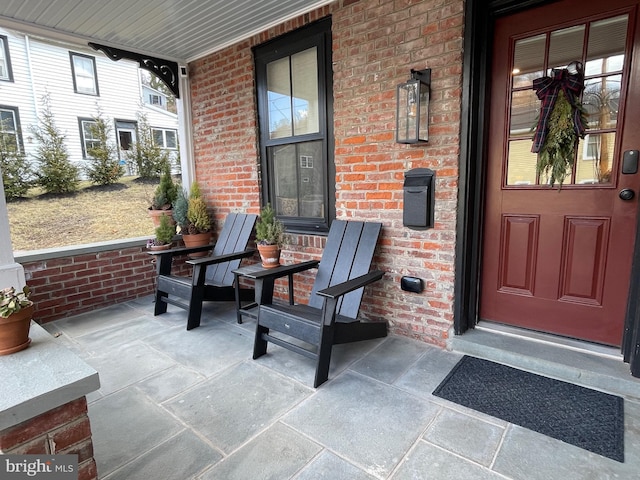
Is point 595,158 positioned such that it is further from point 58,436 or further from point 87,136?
point 87,136

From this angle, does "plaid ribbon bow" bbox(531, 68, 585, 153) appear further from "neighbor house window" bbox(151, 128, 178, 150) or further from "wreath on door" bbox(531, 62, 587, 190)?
"neighbor house window" bbox(151, 128, 178, 150)

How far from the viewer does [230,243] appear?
3486 mm

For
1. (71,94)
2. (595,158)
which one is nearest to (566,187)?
(595,158)

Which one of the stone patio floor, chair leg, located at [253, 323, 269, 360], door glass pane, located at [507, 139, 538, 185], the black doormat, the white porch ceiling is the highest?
the white porch ceiling

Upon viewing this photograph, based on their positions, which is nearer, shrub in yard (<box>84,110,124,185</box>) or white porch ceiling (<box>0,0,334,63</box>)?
white porch ceiling (<box>0,0,334,63</box>)

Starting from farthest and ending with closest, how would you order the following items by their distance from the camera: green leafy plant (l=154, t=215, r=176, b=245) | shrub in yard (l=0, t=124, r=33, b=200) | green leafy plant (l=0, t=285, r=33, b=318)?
shrub in yard (l=0, t=124, r=33, b=200), green leafy plant (l=154, t=215, r=176, b=245), green leafy plant (l=0, t=285, r=33, b=318)

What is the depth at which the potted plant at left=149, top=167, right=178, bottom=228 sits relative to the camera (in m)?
3.79

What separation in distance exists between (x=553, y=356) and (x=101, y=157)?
6248 millimetres

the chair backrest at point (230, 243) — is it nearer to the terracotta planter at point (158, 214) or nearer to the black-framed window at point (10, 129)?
the terracotta planter at point (158, 214)

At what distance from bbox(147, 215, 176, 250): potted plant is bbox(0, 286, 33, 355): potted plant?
2.36 m

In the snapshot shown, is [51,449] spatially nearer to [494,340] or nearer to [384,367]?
[384,367]

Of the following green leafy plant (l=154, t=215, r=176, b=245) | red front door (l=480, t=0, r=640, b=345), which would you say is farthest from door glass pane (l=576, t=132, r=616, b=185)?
green leafy plant (l=154, t=215, r=176, b=245)

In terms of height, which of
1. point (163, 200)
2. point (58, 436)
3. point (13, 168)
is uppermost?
point (13, 168)

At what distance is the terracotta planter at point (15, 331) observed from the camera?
3.71 feet
